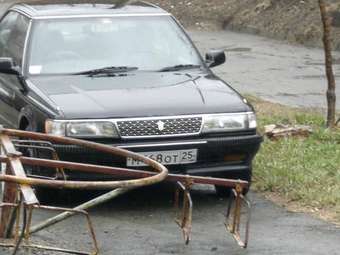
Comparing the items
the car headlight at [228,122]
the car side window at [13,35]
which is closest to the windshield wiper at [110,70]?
the car side window at [13,35]

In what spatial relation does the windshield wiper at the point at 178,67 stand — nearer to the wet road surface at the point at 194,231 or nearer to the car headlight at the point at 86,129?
the wet road surface at the point at 194,231

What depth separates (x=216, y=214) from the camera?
7402 millimetres

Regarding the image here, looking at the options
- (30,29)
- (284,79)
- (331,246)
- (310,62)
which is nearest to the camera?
(331,246)

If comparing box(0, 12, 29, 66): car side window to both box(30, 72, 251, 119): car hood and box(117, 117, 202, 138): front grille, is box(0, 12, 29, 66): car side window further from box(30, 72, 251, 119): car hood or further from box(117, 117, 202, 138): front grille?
box(117, 117, 202, 138): front grille

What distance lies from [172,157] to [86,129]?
0.70 metres

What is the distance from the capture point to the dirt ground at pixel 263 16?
21969mm

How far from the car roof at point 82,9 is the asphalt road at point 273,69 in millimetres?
4961

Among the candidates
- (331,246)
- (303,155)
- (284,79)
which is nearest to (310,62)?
(284,79)

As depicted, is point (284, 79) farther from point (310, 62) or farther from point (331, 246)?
point (331, 246)

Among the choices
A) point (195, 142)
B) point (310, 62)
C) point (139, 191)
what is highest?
point (195, 142)

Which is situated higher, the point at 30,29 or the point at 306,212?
the point at 30,29

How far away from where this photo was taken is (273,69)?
57.6ft

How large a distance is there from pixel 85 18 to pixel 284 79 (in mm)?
8027

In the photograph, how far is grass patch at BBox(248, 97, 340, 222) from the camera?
773 cm
